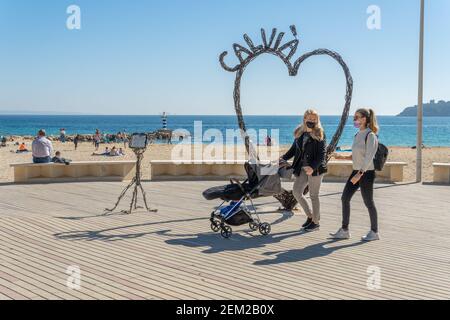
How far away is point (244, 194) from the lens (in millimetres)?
7758

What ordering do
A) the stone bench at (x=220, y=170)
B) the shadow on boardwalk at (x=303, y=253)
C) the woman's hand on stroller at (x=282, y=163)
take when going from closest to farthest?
the shadow on boardwalk at (x=303, y=253), the woman's hand on stroller at (x=282, y=163), the stone bench at (x=220, y=170)

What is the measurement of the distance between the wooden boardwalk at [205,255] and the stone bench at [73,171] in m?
3.12

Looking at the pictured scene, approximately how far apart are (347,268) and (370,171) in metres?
1.78

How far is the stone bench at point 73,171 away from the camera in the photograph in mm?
13477

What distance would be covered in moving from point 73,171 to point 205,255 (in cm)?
831

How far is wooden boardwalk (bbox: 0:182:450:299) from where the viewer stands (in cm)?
516

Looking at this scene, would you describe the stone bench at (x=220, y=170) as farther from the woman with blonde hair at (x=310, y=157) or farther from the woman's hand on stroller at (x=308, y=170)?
the woman's hand on stroller at (x=308, y=170)

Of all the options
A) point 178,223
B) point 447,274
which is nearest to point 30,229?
point 178,223

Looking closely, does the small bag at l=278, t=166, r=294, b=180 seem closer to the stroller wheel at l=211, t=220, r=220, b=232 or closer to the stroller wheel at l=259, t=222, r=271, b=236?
the stroller wheel at l=259, t=222, r=271, b=236

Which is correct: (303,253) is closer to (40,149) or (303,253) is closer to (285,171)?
(285,171)

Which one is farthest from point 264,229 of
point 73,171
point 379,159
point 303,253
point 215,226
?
point 73,171

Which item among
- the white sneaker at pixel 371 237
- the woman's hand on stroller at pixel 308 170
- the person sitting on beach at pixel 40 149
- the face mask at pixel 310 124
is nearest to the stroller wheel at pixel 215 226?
the woman's hand on stroller at pixel 308 170

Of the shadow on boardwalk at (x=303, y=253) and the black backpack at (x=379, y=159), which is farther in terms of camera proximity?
the black backpack at (x=379, y=159)
